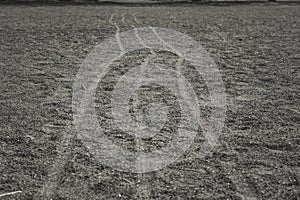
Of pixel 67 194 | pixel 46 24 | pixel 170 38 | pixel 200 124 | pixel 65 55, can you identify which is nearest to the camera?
pixel 67 194

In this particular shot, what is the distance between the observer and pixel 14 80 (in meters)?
6.07

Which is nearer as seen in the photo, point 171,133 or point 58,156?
point 58,156

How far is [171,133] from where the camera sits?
14.9 ft

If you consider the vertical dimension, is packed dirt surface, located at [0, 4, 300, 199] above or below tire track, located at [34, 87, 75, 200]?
above

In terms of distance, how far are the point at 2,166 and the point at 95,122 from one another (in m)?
1.21

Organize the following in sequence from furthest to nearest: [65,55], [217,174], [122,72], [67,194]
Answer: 1. [65,55]
2. [122,72]
3. [217,174]
4. [67,194]

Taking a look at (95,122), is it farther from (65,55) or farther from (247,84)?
(65,55)

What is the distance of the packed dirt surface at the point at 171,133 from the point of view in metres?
3.56

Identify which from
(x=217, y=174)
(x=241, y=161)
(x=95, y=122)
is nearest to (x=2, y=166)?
(x=95, y=122)

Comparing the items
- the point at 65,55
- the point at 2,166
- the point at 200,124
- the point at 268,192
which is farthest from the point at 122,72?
the point at 268,192

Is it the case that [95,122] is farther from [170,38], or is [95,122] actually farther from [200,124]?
[170,38]

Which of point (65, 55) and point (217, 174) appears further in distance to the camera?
point (65, 55)

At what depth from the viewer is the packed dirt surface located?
3564 mm

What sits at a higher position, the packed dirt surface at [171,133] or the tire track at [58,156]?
the packed dirt surface at [171,133]
